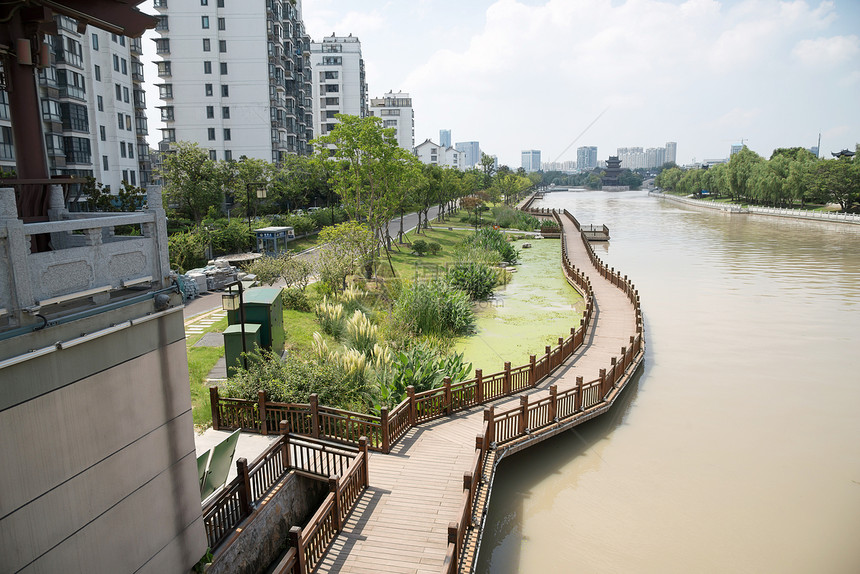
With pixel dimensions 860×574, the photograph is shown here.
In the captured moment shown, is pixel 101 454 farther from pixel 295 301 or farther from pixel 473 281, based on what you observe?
pixel 473 281

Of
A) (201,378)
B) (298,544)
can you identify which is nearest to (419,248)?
(201,378)

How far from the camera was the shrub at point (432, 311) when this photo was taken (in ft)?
64.4

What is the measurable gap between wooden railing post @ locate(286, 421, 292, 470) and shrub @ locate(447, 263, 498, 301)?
16837 millimetres

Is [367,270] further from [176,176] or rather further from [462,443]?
[462,443]

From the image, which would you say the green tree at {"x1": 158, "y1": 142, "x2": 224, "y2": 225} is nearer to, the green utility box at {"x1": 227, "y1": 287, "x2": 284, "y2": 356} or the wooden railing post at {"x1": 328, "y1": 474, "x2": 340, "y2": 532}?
the green utility box at {"x1": 227, "y1": 287, "x2": 284, "y2": 356}

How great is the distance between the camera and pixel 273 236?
3172 centimetres

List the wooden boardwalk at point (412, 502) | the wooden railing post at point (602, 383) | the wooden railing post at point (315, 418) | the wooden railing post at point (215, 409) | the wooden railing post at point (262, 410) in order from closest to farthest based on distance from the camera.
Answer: the wooden boardwalk at point (412, 502) → the wooden railing post at point (315, 418) → the wooden railing post at point (262, 410) → the wooden railing post at point (215, 409) → the wooden railing post at point (602, 383)

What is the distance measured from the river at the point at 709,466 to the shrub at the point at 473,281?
7111 mm

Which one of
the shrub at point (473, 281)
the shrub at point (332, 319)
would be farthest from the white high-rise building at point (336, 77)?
the shrub at point (332, 319)

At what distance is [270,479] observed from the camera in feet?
30.6

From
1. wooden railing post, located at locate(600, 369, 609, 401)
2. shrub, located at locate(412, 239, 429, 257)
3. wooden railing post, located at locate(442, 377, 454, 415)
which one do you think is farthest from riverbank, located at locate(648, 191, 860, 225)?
wooden railing post, located at locate(442, 377, 454, 415)

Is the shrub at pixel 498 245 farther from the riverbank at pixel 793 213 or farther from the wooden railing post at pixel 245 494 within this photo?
the riverbank at pixel 793 213

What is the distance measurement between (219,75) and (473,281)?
3961 cm

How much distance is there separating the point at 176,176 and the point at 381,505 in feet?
99.5
